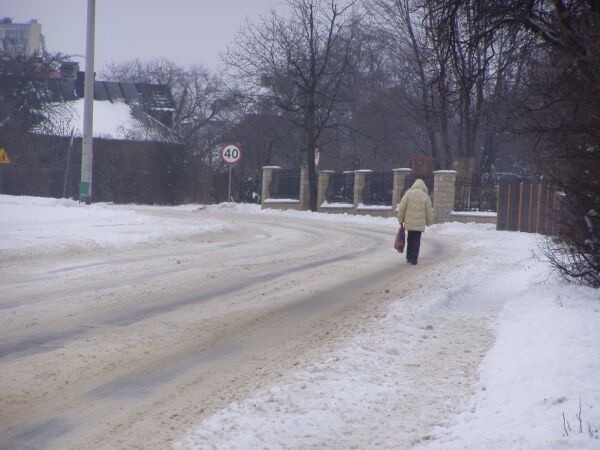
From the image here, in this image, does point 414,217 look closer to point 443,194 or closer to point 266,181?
point 443,194

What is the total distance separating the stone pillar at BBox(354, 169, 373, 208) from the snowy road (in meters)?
23.7

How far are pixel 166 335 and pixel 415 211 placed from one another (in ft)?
30.3

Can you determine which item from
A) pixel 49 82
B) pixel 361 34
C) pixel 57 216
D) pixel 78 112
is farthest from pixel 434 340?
pixel 78 112

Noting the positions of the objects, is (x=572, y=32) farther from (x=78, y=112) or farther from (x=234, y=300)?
(x=78, y=112)

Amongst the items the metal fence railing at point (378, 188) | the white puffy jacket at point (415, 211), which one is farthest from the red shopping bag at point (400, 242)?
the metal fence railing at point (378, 188)

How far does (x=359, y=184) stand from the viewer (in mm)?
39938

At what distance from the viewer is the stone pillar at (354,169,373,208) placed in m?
39.8

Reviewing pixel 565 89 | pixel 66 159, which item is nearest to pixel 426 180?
pixel 66 159

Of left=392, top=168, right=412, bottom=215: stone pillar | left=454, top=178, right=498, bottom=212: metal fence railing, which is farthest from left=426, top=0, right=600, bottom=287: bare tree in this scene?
left=392, top=168, right=412, bottom=215: stone pillar

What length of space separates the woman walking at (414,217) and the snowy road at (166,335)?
473 mm

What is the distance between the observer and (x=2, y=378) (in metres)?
6.41

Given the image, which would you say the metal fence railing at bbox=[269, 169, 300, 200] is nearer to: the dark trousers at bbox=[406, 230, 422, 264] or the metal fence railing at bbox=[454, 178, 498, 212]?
the metal fence railing at bbox=[454, 178, 498, 212]

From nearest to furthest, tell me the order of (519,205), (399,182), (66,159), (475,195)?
(519,205) → (475,195) → (399,182) → (66,159)

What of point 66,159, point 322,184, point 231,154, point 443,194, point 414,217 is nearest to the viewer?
point 414,217
